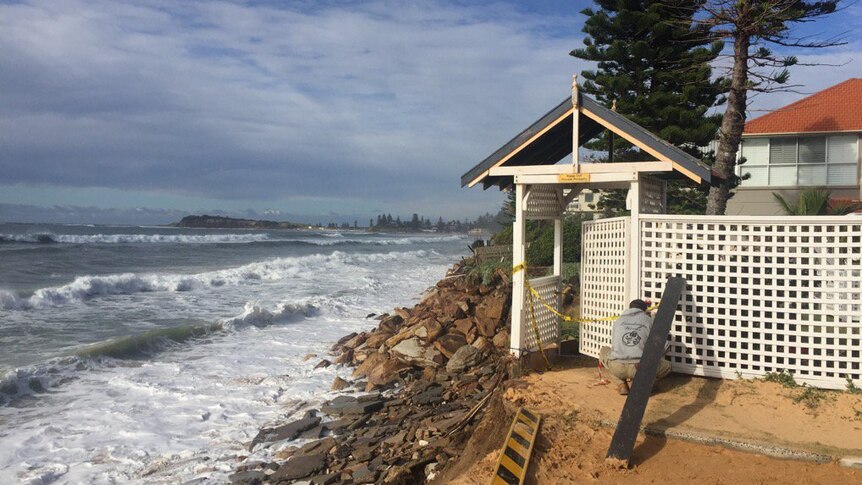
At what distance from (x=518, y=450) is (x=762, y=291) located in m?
3.40

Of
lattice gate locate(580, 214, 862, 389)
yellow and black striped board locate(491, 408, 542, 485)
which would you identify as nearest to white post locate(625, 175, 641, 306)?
lattice gate locate(580, 214, 862, 389)

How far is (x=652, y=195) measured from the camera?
817 centimetres

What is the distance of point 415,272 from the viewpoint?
31.0 meters

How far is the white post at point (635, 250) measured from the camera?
7426mm

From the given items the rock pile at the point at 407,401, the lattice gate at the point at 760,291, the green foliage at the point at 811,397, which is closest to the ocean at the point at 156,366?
the rock pile at the point at 407,401

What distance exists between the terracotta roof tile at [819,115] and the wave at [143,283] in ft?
65.3

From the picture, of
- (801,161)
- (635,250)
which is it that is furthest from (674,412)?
(801,161)

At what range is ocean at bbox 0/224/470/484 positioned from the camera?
7.44 metres

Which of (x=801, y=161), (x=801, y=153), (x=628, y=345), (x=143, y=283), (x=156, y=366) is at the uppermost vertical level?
(x=801, y=153)

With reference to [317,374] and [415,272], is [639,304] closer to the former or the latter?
[317,374]

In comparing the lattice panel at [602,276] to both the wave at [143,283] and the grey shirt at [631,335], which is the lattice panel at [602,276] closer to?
the grey shirt at [631,335]

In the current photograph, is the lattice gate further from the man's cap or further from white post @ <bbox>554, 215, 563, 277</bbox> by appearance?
white post @ <bbox>554, 215, 563, 277</bbox>

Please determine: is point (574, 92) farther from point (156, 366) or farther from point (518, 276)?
point (156, 366)

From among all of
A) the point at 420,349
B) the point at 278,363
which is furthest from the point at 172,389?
the point at 420,349
